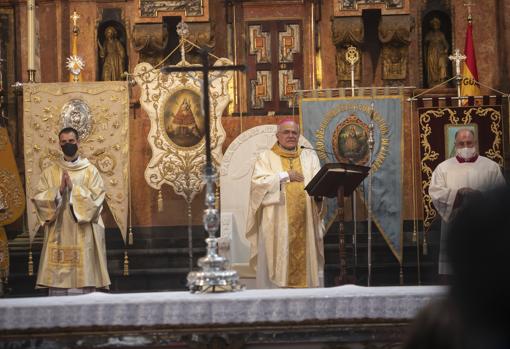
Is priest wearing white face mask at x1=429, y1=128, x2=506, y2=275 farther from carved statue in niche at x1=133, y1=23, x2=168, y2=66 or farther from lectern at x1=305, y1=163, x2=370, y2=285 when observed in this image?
carved statue in niche at x1=133, y1=23, x2=168, y2=66

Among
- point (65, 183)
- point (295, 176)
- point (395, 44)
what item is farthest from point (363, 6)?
point (65, 183)

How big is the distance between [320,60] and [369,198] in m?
2.79

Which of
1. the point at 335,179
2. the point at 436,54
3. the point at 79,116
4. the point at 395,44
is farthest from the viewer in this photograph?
the point at 436,54

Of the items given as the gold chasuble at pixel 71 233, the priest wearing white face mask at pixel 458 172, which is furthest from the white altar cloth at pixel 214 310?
the priest wearing white face mask at pixel 458 172

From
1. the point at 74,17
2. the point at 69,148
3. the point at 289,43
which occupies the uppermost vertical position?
the point at 74,17

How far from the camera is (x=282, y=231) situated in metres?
9.85

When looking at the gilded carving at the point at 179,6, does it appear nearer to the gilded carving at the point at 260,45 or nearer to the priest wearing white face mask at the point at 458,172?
the gilded carving at the point at 260,45

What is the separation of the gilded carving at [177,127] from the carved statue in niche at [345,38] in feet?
5.35

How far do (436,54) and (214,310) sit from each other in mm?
8602

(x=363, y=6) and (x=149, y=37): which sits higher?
(x=363, y=6)

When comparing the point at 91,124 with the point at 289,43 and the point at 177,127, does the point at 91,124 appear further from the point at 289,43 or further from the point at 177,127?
the point at 289,43

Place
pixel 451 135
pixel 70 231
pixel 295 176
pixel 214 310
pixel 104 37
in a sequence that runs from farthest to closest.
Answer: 1. pixel 104 37
2. pixel 451 135
3. pixel 70 231
4. pixel 295 176
5. pixel 214 310

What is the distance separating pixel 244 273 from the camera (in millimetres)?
10102

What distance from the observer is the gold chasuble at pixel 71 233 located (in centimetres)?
997
